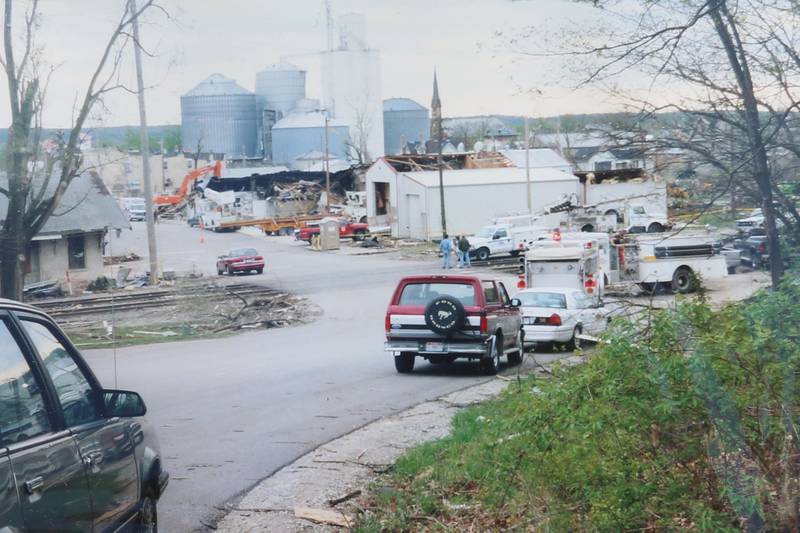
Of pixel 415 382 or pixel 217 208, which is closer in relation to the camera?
pixel 415 382

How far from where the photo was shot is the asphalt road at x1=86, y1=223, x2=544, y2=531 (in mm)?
10562

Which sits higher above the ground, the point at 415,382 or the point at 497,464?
the point at 497,464

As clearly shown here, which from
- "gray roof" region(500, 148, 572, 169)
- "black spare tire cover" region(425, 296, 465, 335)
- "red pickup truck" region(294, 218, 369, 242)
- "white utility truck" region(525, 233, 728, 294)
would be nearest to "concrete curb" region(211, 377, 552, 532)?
"black spare tire cover" region(425, 296, 465, 335)

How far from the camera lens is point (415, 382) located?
1758cm

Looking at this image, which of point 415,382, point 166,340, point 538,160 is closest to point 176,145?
point 538,160

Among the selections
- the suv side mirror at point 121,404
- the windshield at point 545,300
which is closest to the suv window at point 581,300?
the windshield at point 545,300

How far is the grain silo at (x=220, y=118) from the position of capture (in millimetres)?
89000

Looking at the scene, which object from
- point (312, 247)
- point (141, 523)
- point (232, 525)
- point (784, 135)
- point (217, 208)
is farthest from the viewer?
point (217, 208)

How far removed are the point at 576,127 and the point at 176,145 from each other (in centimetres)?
11101

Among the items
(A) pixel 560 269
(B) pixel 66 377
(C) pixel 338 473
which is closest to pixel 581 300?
(A) pixel 560 269

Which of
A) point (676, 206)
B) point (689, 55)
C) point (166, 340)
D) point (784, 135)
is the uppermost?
point (689, 55)

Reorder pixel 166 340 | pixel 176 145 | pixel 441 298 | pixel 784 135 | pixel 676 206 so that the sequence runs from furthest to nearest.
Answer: pixel 176 145 → pixel 166 340 → pixel 441 298 → pixel 676 206 → pixel 784 135

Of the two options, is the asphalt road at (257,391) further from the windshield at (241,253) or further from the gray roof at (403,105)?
the gray roof at (403,105)

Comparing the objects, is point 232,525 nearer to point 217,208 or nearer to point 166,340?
point 166,340
